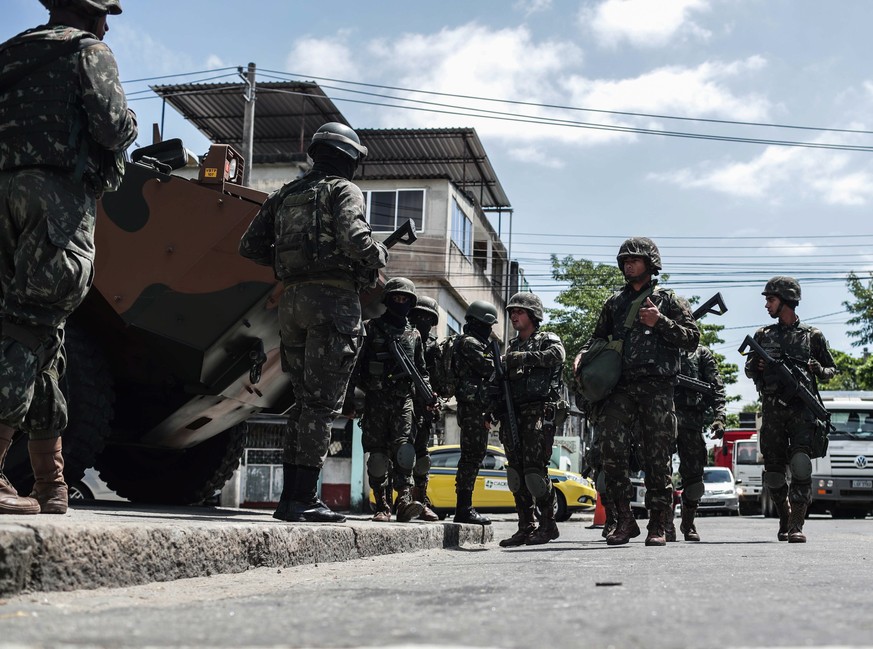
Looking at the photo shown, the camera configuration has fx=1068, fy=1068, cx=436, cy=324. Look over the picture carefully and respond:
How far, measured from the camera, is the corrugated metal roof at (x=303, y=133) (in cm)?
2745

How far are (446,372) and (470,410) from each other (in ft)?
1.35

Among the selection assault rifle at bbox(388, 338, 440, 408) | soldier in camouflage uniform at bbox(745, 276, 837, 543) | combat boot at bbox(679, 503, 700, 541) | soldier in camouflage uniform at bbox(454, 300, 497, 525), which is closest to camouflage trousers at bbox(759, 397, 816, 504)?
soldier in camouflage uniform at bbox(745, 276, 837, 543)

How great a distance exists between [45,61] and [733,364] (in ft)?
153

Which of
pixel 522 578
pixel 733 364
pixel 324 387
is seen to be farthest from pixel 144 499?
pixel 733 364

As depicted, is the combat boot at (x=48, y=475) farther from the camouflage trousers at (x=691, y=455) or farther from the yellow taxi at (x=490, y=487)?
the yellow taxi at (x=490, y=487)

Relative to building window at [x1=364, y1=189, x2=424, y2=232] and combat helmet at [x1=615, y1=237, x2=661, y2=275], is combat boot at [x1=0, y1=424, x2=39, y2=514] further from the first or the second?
building window at [x1=364, y1=189, x2=424, y2=232]

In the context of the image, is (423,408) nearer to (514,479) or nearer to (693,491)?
(514,479)

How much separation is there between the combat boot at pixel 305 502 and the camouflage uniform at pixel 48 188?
1406 mm

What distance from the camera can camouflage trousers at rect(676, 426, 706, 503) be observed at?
8.50 m

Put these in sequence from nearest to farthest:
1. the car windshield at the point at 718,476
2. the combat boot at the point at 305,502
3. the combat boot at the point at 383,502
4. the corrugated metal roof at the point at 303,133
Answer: the combat boot at the point at 305,502, the combat boot at the point at 383,502, the car windshield at the point at 718,476, the corrugated metal roof at the point at 303,133

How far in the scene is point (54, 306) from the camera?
160 inches

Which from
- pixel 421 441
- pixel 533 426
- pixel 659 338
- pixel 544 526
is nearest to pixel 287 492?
pixel 659 338

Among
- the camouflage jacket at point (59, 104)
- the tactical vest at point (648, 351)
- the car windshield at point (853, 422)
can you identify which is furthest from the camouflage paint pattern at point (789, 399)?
the car windshield at point (853, 422)

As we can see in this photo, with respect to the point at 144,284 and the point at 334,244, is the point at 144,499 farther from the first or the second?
the point at 334,244
